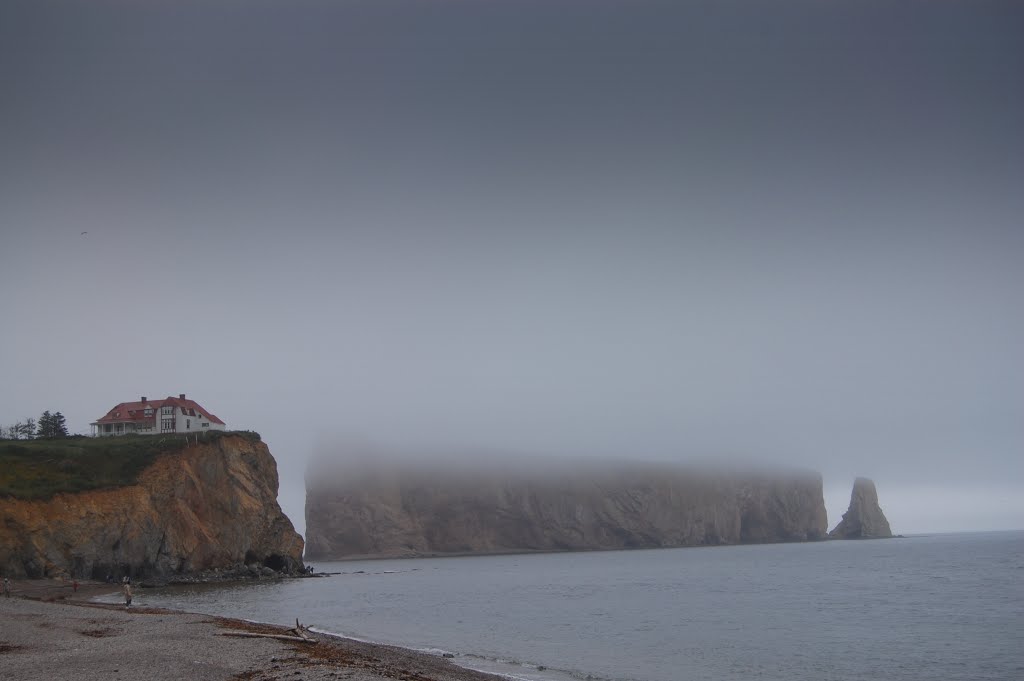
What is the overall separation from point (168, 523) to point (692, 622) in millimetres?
53465

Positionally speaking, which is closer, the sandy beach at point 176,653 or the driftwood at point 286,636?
the sandy beach at point 176,653

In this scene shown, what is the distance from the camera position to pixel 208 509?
258 feet

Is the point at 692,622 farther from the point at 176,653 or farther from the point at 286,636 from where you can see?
the point at 176,653

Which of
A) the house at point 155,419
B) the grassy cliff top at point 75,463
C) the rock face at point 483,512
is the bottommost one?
the rock face at point 483,512

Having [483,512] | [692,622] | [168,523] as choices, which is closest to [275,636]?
[692,622]

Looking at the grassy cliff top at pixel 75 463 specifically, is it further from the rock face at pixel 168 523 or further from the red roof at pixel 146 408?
the red roof at pixel 146 408

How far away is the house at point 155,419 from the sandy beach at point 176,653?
2045 inches

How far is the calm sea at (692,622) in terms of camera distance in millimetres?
30234

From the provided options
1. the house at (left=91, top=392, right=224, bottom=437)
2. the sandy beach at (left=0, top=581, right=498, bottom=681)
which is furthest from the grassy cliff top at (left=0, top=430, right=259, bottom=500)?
the sandy beach at (left=0, top=581, right=498, bottom=681)

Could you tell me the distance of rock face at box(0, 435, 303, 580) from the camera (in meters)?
61.6

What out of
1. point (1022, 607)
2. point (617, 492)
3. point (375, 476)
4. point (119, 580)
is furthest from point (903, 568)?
point (375, 476)

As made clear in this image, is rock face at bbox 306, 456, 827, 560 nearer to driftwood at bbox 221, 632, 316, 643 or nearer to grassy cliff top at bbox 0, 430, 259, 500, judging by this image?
grassy cliff top at bbox 0, 430, 259, 500

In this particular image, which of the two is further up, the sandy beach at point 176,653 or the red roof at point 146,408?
the red roof at point 146,408

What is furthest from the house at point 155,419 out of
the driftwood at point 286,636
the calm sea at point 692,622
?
the driftwood at point 286,636
